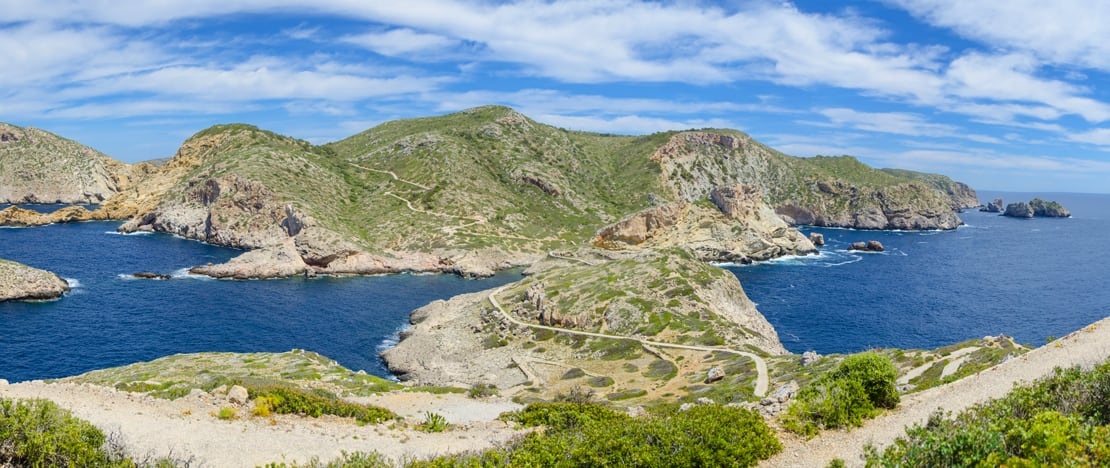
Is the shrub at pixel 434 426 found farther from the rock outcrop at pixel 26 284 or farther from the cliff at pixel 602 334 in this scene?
the rock outcrop at pixel 26 284

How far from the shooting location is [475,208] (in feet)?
523

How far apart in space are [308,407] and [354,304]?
73622 mm

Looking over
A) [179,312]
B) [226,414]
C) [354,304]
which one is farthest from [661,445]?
[179,312]

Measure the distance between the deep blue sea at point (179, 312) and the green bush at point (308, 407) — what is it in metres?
40.6

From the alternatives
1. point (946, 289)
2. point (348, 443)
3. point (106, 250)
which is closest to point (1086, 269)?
point (946, 289)

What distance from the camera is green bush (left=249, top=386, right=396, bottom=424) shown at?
92.7 feet

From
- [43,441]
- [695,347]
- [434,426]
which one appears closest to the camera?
[43,441]

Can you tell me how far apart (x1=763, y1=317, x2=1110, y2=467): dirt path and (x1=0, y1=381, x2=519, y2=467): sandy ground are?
12.6m

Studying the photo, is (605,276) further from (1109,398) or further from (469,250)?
(1109,398)

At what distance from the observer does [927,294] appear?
366 ft

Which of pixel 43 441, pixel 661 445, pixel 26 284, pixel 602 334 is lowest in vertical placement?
pixel 602 334

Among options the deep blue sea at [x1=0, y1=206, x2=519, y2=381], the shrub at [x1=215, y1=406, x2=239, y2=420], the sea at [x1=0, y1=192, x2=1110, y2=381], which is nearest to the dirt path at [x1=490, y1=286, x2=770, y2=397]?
the sea at [x1=0, y1=192, x2=1110, y2=381]

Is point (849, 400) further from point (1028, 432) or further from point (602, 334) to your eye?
point (602, 334)

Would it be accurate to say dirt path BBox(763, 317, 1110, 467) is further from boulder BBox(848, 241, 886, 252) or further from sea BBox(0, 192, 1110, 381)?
boulder BBox(848, 241, 886, 252)
